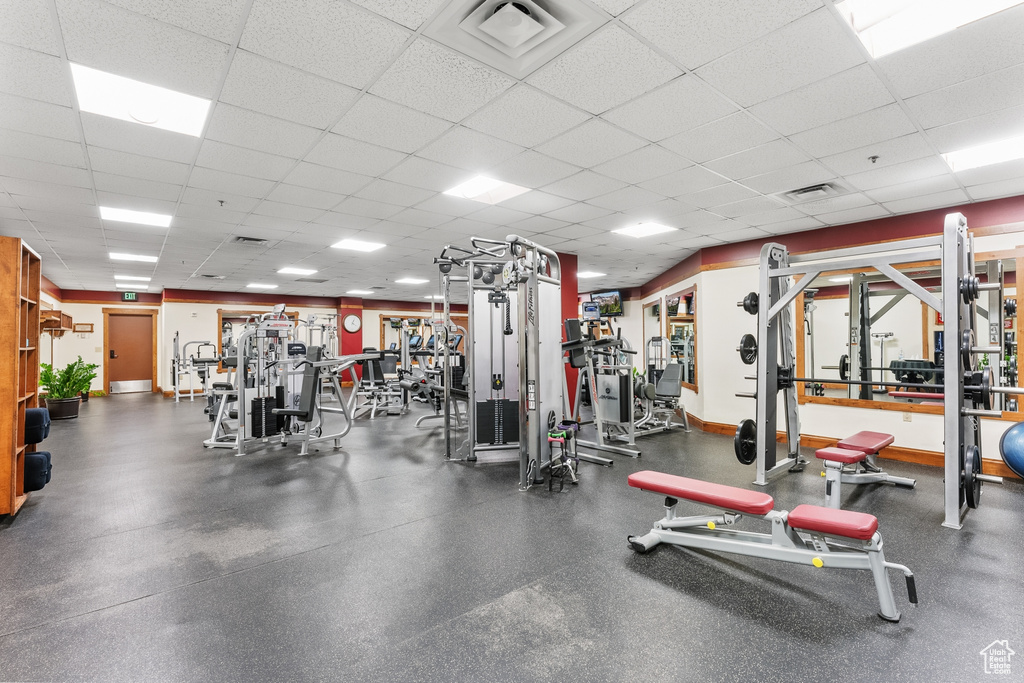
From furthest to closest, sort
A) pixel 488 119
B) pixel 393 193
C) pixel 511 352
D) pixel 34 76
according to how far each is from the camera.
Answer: pixel 511 352 → pixel 393 193 → pixel 488 119 → pixel 34 76

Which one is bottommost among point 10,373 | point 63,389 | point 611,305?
point 63,389

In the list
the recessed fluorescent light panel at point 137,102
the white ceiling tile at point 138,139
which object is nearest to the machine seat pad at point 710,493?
the recessed fluorescent light panel at point 137,102

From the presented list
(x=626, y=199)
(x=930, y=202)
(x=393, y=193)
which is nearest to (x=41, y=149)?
(x=393, y=193)

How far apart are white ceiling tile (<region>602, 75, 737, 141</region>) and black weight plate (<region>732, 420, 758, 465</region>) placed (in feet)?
7.58

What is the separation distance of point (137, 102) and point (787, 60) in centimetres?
358

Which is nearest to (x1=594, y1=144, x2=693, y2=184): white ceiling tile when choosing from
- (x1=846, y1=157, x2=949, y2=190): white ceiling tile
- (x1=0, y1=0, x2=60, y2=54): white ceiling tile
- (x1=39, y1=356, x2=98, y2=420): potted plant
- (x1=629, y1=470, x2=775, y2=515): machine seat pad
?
(x1=846, y1=157, x2=949, y2=190): white ceiling tile

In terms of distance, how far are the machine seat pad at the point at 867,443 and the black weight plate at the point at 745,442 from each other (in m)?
0.71

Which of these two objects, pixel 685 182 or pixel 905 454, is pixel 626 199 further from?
pixel 905 454

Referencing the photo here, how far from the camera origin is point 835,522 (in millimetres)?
2180

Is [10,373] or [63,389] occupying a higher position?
[10,373]

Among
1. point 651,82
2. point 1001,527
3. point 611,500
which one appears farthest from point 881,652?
point 651,82

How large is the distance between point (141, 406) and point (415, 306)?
7404 millimetres

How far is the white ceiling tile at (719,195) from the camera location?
14.1ft

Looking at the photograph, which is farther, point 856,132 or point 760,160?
point 760,160
